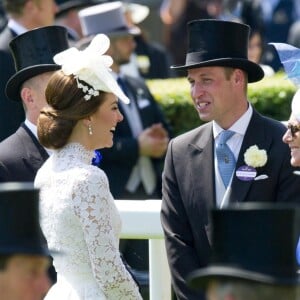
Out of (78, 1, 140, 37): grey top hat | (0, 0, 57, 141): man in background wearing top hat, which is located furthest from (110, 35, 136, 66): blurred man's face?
(0, 0, 57, 141): man in background wearing top hat

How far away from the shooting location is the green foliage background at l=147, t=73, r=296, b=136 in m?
12.3

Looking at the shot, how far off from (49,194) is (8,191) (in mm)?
1529

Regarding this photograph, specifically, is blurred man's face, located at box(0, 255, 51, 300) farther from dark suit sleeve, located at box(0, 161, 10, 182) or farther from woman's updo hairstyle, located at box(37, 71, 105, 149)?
dark suit sleeve, located at box(0, 161, 10, 182)

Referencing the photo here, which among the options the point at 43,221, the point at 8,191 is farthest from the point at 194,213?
the point at 8,191

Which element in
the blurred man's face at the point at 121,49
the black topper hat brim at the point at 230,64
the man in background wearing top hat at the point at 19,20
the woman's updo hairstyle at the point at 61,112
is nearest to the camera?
the woman's updo hairstyle at the point at 61,112

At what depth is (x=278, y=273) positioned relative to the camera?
445cm

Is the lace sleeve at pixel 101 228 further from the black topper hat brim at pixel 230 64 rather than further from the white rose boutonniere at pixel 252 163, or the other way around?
the black topper hat brim at pixel 230 64

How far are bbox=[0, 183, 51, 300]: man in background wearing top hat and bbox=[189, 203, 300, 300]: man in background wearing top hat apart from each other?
0.52 m

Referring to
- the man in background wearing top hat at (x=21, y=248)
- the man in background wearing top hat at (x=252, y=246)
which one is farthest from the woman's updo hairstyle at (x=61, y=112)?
the man in background wearing top hat at (x=252, y=246)

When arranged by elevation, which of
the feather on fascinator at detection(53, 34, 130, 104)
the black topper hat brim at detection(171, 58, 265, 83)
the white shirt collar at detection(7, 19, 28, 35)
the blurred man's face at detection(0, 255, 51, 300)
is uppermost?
the blurred man's face at detection(0, 255, 51, 300)

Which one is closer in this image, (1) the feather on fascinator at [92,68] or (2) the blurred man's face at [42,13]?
(1) the feather on fascinator at [92,68]

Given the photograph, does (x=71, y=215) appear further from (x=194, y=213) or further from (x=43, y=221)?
(x=194, y=213)

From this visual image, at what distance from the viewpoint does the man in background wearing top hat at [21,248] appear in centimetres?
457

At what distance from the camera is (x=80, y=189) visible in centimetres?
615
